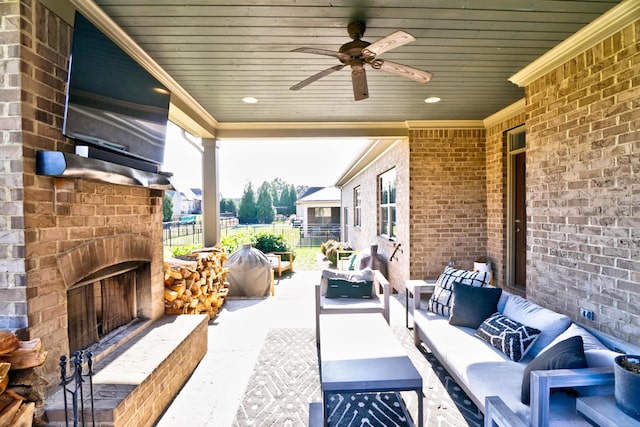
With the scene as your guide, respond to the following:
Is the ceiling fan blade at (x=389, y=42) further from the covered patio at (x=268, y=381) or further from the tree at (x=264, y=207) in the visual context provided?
the tree at (x=264, y=207)

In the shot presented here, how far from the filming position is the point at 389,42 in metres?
2.24

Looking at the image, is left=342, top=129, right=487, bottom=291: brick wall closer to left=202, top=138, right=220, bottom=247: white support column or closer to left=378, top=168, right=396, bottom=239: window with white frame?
left=378, top=168, right=396, bottom=239: window with white frame

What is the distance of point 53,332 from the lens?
76.0 inches

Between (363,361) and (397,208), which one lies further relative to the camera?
(397,208)

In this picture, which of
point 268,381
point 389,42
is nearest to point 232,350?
point 268,381

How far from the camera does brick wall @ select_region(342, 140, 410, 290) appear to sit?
5504 mm

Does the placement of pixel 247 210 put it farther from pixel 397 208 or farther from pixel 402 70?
pixel 402 70

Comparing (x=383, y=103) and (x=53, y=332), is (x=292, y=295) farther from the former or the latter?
(x=53, y=332)

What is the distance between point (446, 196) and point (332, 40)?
11.4 feet

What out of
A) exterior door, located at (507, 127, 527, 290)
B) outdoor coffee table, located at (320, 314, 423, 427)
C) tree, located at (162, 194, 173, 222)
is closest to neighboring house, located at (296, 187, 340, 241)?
tree, located at (162, 194, 173, 222)

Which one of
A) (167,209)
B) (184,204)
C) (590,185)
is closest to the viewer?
(590,185)

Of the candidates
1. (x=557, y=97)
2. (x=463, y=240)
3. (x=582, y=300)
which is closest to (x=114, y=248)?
(x=582, y=300)

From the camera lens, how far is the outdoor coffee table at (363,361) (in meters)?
2.04

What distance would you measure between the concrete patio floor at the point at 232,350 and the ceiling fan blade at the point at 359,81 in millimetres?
2755
